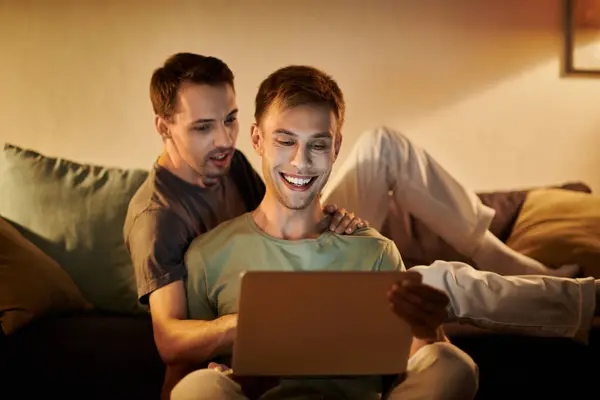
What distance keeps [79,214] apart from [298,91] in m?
0.86

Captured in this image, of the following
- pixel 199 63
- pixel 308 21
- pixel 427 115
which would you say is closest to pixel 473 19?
pixel 427 115

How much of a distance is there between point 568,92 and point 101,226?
149 cm

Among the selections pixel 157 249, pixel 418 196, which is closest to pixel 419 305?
pixel 157 249

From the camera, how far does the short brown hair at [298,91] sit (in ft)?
4.38

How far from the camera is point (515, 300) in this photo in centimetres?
153

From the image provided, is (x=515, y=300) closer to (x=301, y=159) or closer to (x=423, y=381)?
(x=423, y=381)

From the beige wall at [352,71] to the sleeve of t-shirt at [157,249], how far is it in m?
0.54

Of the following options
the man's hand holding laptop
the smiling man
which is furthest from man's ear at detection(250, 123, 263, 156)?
the man's hand holding laptop

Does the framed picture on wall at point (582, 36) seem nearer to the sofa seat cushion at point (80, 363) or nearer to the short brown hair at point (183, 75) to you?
the short brown hair at point (183, 75)

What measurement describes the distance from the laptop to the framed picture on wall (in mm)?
1518

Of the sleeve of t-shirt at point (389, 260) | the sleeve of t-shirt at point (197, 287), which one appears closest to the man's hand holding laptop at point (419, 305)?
the sleeve of t-shirt at point (389, 260)

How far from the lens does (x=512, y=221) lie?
7.10 ft

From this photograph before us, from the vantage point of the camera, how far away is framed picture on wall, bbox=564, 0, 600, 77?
94.1 inches

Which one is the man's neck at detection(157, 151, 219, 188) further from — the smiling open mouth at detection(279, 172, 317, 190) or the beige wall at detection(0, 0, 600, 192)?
the beige wall at detection(0, 0, 600, 192)
